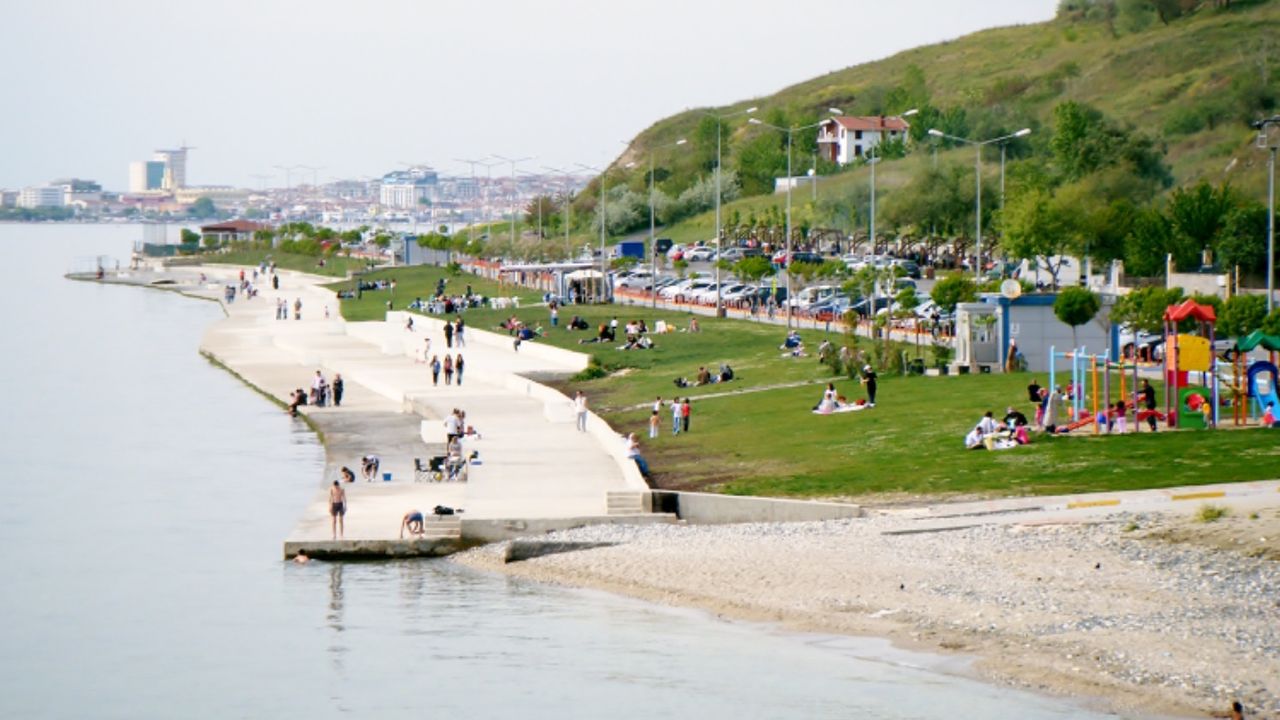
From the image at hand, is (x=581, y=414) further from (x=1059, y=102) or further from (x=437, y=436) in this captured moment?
(x=1059, y=102)

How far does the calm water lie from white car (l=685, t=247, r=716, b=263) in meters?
64.6

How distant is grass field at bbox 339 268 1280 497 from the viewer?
31.6 m

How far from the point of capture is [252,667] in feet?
88.5

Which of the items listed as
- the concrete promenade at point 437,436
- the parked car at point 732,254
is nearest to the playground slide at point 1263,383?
the concrete promenade at point 437,436

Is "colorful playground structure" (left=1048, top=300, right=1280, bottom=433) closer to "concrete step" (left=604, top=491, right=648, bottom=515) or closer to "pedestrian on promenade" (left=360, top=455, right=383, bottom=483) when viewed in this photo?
"concrete step" (left=604, top=491, right=648, bottom=515)

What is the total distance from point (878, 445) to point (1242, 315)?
33.4ft

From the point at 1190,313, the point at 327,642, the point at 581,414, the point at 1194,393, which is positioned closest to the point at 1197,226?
the point at 581,414

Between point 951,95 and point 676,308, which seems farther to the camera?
point 951,95

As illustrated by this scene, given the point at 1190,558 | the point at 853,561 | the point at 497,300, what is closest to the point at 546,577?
the point at 853,561

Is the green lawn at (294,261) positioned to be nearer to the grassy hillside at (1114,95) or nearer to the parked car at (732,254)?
the grassy hillside at (1114,95)

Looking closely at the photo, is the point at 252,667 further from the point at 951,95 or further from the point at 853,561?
the point at 951,95

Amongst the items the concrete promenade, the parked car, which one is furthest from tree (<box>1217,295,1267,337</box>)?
the parked car

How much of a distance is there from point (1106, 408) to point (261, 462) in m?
22.0

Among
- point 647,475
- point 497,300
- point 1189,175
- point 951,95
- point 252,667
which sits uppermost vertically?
point 951,95
